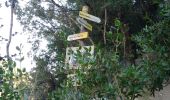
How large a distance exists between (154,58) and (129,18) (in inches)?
166

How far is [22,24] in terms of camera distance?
1153 cm

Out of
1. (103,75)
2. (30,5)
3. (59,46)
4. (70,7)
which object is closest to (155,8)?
(70,7)

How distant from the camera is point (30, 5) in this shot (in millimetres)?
11328

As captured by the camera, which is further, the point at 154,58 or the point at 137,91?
the point at 154,58

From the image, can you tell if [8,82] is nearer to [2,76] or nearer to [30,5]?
[2,76]

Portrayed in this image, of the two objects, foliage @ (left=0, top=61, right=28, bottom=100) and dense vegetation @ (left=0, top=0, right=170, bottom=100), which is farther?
foliage @ (left=0, top=61, right=28, bottom=100)

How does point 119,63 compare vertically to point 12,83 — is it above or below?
above

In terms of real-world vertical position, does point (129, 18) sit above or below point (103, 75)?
above

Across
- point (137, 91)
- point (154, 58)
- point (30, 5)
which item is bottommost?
point (137, 91)

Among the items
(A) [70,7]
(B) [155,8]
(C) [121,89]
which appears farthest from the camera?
(A) [70,7]

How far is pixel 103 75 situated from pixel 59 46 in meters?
6.58

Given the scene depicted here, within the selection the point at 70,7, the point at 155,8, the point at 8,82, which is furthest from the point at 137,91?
the point at 70,7

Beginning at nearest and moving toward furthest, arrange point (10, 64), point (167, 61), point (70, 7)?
point (10, 64), point (167, 61), point (70, 7)

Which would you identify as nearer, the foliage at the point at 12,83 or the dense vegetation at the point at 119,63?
the dense vegetation at the point at 119,63
